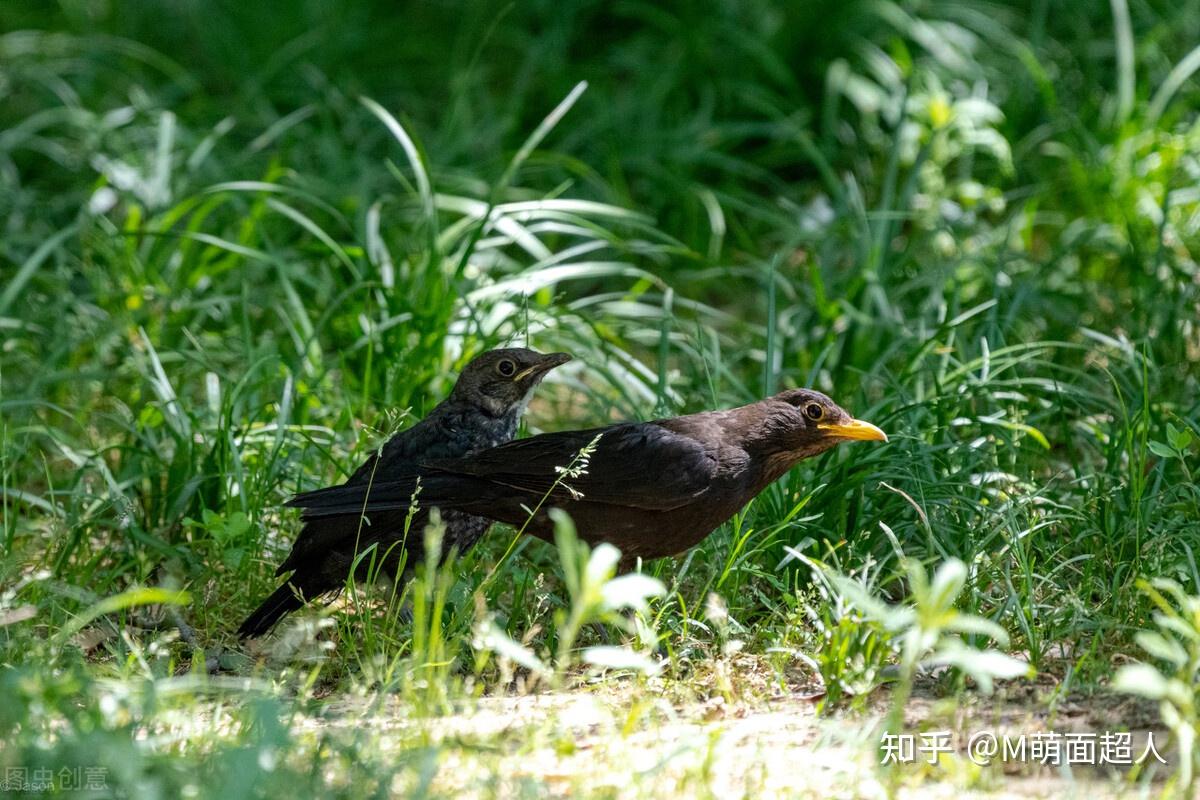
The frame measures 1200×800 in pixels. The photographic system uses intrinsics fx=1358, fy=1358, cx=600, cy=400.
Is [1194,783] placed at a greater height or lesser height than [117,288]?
lesser

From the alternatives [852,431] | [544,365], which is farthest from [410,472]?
[852,431]

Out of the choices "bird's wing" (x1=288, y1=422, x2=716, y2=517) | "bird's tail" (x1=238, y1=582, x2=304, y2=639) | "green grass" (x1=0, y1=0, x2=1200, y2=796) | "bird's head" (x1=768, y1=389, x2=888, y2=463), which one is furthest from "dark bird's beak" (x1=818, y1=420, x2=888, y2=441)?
"bird's tail" (x1=238, y1=582, x2=304, y2=639)

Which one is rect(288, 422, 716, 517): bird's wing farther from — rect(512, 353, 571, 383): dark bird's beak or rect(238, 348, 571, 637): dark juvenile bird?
rect(512, 353, 571, 383): dark bird's beak

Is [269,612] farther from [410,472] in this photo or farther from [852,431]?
[852,431]

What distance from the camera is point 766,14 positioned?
724 centimetres

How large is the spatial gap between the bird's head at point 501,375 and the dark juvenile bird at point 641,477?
32 centimetres

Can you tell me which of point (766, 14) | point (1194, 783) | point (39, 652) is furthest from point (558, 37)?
point (1194, 783)

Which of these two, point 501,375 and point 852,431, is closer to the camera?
point 852,431

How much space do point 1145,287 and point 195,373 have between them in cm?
372

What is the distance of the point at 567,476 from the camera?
3.82 metres

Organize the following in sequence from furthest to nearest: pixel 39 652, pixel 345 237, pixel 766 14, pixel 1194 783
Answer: pixel 766 14, pixel 345 237, pixel 39 652, pixel 1194 783

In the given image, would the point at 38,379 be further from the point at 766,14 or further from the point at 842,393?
the point at 766,14

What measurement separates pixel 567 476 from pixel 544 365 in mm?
522

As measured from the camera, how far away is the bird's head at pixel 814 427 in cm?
387
